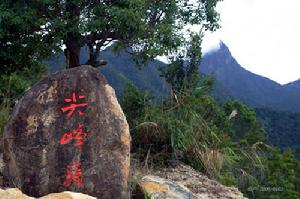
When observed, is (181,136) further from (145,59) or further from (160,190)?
(145,59)

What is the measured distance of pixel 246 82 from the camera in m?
104

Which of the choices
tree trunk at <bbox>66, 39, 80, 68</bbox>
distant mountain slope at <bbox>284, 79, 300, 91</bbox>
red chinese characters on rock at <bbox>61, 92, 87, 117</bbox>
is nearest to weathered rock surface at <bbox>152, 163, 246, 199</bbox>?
red chinese characters on rock at <bbox>61, 92, 87, 117</bbox>

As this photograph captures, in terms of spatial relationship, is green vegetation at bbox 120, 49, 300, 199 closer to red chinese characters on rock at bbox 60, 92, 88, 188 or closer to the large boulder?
the large boulder

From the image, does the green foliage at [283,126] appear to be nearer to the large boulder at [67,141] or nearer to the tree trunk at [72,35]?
the tree trunk at [72,35]

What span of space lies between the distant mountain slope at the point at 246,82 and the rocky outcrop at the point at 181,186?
291 ft

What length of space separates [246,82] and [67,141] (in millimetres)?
101999

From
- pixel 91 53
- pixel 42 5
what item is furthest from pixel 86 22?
pixel 91 53

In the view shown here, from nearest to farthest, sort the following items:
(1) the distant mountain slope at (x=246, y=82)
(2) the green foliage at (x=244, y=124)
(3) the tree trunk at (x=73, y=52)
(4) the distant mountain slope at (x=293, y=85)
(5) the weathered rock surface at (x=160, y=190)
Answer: (5) the weathered rock surface at (x=160, y=190) → (3) the tree trunk at (x=73, y=52) → (2) the green foliage at (x=244, y=124) → (1) the distant mountain slope at (x=246, y=82) → (4) the distant mountain slope at (x=293, y=85)

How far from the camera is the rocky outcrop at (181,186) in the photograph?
4754mm

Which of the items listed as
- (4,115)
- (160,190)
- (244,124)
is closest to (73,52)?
(4,115)

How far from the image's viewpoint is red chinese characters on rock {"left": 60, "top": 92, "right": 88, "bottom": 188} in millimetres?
4207

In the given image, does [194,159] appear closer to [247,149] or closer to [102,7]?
[247,149]

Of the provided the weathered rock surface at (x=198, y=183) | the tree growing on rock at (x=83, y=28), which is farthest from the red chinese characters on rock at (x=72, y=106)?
the tree growing on rock at (x=83, y=28)

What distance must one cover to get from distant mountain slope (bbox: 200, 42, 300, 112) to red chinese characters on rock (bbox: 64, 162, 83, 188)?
9061 centimetres
